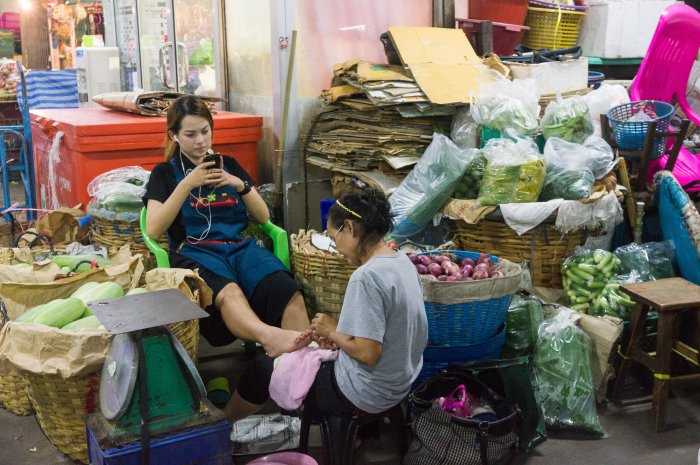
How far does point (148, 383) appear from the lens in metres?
2.82

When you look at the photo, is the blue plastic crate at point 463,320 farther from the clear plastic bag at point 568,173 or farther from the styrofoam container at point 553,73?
the styrofoam container at point 553,73

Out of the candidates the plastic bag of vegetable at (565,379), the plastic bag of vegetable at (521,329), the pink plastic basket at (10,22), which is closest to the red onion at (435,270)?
the plastic bag of vegetable at (521,329)

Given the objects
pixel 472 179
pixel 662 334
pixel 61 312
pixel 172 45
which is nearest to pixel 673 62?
pixel 472 179

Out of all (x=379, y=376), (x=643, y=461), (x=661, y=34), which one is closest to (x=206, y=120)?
(x=379, y=376)

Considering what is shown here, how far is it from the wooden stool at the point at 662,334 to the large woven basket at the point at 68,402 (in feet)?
7.22

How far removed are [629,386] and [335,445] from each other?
188 centimetres

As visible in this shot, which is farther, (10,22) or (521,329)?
(10,22)

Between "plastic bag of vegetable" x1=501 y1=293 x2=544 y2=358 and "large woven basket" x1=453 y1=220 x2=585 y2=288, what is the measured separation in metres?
0.45

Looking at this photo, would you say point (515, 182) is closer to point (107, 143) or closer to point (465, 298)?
point (465, 298)

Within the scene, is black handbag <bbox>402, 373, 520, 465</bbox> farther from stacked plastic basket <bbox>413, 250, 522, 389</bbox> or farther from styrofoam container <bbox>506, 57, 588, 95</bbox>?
styrofoam container <bbox>506, 57, 588, 95</bbox>

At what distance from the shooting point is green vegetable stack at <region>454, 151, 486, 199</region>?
14.7ft

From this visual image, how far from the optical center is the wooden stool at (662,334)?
3635 millimetres

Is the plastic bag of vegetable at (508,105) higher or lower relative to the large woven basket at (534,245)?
higher

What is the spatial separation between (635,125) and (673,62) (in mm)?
1103
